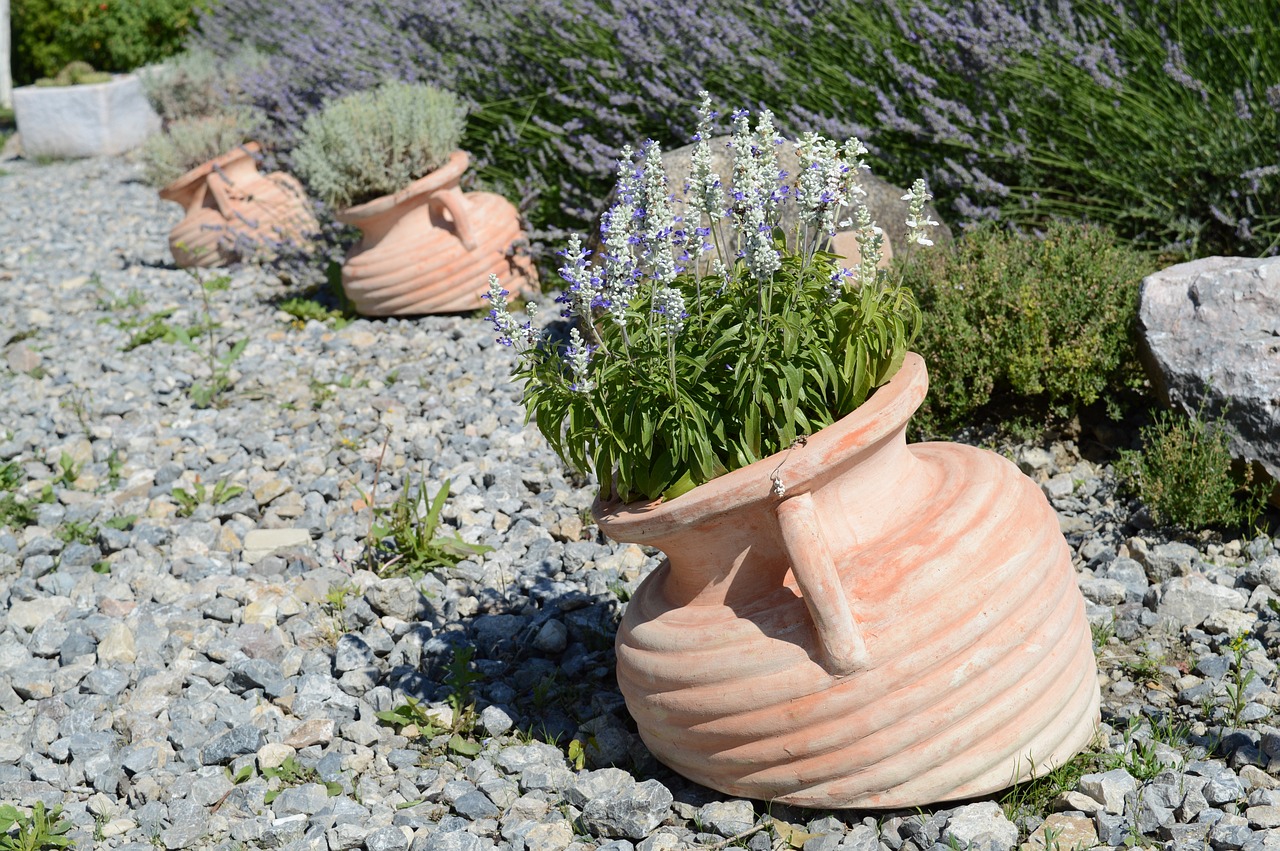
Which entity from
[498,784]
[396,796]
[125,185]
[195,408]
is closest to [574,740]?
[498,784]

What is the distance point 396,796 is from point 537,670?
0.49m

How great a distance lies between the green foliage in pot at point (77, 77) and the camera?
36.9 ft

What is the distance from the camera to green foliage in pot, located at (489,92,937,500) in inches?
84.3

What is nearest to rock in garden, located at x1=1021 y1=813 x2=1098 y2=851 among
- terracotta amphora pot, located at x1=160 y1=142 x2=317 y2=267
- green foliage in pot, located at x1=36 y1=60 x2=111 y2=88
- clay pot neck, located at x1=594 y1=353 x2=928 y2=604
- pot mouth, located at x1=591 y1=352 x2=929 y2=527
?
clay pot neck, located at x1=594 y1=353 x2=928 y2=604

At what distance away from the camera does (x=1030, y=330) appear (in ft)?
11.5

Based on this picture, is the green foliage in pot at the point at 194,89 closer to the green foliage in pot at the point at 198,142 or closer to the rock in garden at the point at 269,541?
the green foliage in pot at the point at 198,142

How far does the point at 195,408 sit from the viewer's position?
4727 mm

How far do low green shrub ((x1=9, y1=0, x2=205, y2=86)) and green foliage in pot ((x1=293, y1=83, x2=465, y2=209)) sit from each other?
7.63 metres

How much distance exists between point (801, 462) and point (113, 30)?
1235 centimetres

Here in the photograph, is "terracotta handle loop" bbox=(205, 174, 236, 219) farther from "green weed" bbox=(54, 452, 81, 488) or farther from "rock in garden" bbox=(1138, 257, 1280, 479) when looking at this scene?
"rock in garden" bbox=(1138, 257, 1280, 479)

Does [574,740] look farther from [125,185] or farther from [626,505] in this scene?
[125,185]

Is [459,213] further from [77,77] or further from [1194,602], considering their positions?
[77,77]

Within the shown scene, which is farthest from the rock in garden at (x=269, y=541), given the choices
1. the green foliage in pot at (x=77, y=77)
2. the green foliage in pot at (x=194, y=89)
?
the green foliage in pot at (x=77, y=77)

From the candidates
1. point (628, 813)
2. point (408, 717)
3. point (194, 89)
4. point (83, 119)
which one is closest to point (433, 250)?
point (408, 717)
